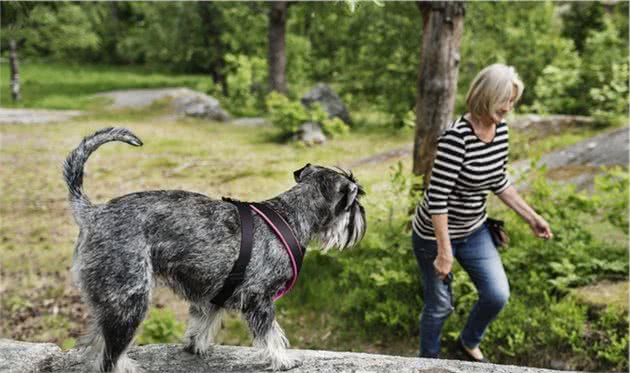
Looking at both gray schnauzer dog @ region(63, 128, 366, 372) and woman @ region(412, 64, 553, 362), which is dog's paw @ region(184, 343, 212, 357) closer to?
gray schnauzer dog @ region(63, 128, 366, 372)

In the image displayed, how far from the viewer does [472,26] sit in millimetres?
17172

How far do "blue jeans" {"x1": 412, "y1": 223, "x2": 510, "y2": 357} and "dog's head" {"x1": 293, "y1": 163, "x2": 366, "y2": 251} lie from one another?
33.1 inches

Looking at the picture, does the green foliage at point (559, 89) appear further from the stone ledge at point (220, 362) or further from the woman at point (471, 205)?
the stone ledge at point (220, 362)

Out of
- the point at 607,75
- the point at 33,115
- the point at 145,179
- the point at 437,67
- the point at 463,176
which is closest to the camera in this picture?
the point at 463,176

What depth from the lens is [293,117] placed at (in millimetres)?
14758

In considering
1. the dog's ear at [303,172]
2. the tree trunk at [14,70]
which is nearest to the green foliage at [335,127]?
the dog's ear at [303,172]

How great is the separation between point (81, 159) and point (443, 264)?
2563 millimetres

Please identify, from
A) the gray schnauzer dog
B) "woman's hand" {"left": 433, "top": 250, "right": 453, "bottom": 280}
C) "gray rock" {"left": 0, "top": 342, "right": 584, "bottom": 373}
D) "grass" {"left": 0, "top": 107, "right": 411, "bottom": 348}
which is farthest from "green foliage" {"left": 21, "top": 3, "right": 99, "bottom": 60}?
"woman's hand" {"left": 433, "top": 250, "right": 453, "bottom": 280}

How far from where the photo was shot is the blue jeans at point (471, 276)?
4359 mm

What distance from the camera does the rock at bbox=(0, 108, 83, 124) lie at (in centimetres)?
1816

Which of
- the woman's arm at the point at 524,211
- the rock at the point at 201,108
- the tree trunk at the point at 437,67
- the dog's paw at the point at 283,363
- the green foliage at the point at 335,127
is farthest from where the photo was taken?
the rock at the point at 201,108

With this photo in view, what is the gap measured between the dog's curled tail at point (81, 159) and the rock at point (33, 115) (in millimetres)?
16824

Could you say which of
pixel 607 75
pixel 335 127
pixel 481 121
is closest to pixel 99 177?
pixel 335 127

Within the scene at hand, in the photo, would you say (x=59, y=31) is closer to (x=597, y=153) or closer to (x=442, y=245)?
(x=597, y=153)
